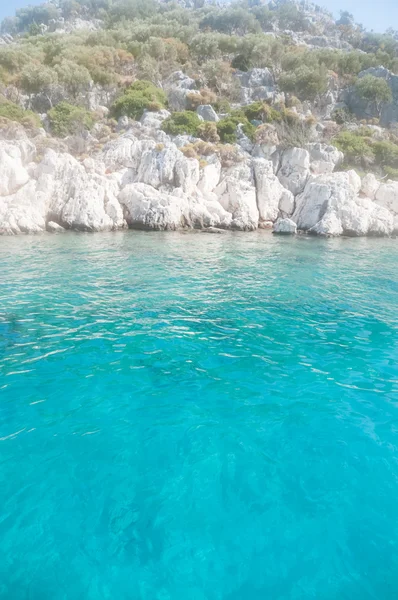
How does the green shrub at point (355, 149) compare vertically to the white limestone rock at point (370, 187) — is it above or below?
Result: above

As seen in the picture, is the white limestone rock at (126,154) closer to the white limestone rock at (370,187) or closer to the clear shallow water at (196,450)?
the white limestone rock at (370,187)

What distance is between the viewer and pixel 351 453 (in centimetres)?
566

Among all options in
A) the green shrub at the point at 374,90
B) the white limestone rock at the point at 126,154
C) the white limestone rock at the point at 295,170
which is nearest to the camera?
the white limestone rock at the point at 126,154

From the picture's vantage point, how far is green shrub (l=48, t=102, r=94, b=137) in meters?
42.6

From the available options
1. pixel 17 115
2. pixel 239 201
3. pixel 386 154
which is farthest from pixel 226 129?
pixel 17 115

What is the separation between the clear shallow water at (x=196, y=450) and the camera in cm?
387

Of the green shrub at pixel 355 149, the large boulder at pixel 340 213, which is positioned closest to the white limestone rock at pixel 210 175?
the large boulder at pixel 340 213

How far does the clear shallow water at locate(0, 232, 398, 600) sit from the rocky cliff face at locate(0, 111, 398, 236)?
20840mm

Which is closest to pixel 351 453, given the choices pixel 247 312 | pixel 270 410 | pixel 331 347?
pixel 270 410

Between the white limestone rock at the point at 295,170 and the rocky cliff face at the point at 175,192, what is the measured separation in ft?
0.38

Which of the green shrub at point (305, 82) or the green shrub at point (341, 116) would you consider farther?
the green shrub at point (305, 82)

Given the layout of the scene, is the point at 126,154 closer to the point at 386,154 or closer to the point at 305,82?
the point at 386,154

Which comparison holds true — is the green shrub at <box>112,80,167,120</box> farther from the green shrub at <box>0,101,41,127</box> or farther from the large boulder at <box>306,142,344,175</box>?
the large boulder at <box>306,142,344,175</box>

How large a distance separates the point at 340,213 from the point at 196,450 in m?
33.9
